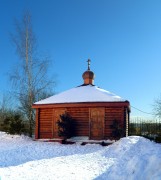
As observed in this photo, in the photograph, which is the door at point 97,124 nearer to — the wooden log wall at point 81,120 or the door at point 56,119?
the wooden log wall at point 81,120

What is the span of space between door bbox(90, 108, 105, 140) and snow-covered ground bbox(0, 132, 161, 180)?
7.12 feet

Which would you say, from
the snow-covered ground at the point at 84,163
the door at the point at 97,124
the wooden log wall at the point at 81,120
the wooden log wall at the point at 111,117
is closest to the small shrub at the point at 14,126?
the wooden log wall at the point at 81,120

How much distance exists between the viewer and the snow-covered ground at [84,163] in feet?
28.2

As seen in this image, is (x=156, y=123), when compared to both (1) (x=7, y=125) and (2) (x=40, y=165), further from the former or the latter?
(2) (x=40, y=165)

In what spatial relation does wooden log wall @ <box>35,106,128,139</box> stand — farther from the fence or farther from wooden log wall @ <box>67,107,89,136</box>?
the fence

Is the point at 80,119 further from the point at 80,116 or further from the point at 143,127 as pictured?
the point at 143,127

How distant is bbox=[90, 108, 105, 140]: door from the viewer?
19.5 metres

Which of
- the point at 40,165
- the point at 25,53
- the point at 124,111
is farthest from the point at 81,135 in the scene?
the point at 25,53

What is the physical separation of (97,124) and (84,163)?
765 cm

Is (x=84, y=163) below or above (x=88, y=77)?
below

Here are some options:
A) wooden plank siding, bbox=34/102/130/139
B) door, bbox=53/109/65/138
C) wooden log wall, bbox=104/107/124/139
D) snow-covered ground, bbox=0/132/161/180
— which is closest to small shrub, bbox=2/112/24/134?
wooden plank siding, bbox=34/102/130/139

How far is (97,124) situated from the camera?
1953cm

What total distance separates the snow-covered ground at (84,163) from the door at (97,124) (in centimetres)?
217

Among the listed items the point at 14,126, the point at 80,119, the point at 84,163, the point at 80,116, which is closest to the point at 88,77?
the point at 80,116
